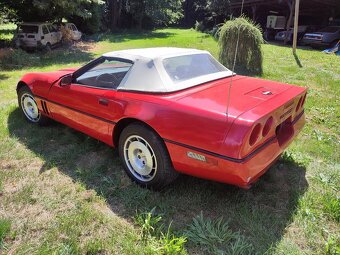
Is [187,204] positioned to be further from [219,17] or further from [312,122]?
[219,17]

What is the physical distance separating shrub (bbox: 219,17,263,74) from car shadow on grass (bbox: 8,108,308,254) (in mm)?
5923

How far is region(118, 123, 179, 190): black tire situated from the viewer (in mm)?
2934

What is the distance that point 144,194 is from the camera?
3084 millimetres

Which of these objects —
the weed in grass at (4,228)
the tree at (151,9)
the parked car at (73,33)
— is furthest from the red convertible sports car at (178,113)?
the tree at (151,9)

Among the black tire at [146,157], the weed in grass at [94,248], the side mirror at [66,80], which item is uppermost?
the side mirror at [66,80]

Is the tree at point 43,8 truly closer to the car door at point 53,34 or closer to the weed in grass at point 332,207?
the car door at point 53,34

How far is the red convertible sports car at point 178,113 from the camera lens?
250 centimetres

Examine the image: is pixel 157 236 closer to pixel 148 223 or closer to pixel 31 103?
pixel 148 223

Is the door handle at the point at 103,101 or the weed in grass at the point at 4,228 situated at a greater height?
the door handle at the point at 103,101

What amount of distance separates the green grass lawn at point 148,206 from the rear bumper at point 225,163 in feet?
1.38

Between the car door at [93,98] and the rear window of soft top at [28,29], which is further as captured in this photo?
the rear window of soft top at [28,29]

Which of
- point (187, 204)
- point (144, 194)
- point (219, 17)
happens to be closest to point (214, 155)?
point (187, 204)

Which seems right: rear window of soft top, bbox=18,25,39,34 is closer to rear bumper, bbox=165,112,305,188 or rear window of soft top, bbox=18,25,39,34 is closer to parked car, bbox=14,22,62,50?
parked car, bbox=14,22,62,50

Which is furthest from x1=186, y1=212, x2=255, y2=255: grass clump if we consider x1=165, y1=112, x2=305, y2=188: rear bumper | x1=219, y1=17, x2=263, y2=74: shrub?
x1=219, y1=17, x2=263, y2=74: shrub
